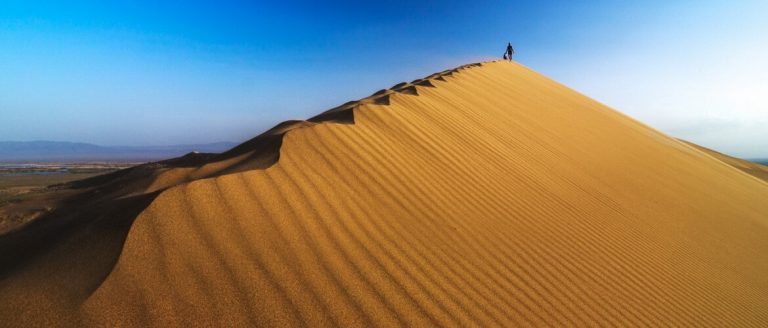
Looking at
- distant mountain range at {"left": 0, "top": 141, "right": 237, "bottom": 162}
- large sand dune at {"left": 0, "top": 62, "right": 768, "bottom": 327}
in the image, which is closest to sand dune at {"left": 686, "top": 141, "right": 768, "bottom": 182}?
large sand dune at {"left": 0, "top": 62, "right": 768, "bottom": 327}

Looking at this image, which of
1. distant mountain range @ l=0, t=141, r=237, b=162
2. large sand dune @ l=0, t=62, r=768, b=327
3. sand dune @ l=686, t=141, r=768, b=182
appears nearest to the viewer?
large sand dune @ l=0, t=62, r=768, b=327

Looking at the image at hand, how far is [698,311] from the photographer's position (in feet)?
9.31

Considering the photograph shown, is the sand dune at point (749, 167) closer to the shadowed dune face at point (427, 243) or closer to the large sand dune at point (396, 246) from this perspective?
the shadowed dune face at point (427, 243)

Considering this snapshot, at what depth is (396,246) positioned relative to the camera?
2.71 meters

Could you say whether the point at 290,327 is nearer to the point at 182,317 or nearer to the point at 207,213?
the point at 182,317

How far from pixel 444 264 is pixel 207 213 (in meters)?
1.71

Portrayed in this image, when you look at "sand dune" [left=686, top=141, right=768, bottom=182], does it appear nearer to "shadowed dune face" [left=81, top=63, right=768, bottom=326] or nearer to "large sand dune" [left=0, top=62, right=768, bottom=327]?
"shadowed dune face" [left=81, top=63, right=768, bottom=326]

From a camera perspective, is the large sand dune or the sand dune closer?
the large sand dune

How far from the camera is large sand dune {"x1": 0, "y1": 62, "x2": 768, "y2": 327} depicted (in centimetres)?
201

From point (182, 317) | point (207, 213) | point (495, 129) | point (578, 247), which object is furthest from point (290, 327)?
point (495, 129)

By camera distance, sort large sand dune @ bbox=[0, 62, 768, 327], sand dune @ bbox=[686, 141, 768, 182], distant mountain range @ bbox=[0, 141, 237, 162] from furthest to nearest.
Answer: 1. distant mountain range @ bbox=[0, 141, 237, 162]
2. sand dune @ bbox=[686, 141, 768, 182]
3. large sand dune @ bbox=[0, 62, 768, 327]

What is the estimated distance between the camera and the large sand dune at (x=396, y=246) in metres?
2.01

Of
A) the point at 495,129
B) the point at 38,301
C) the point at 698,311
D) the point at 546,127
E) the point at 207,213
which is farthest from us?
the point at 546,127

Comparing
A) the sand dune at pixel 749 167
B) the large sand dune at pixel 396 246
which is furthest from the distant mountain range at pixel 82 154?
the sand dune at pixel 749 167
